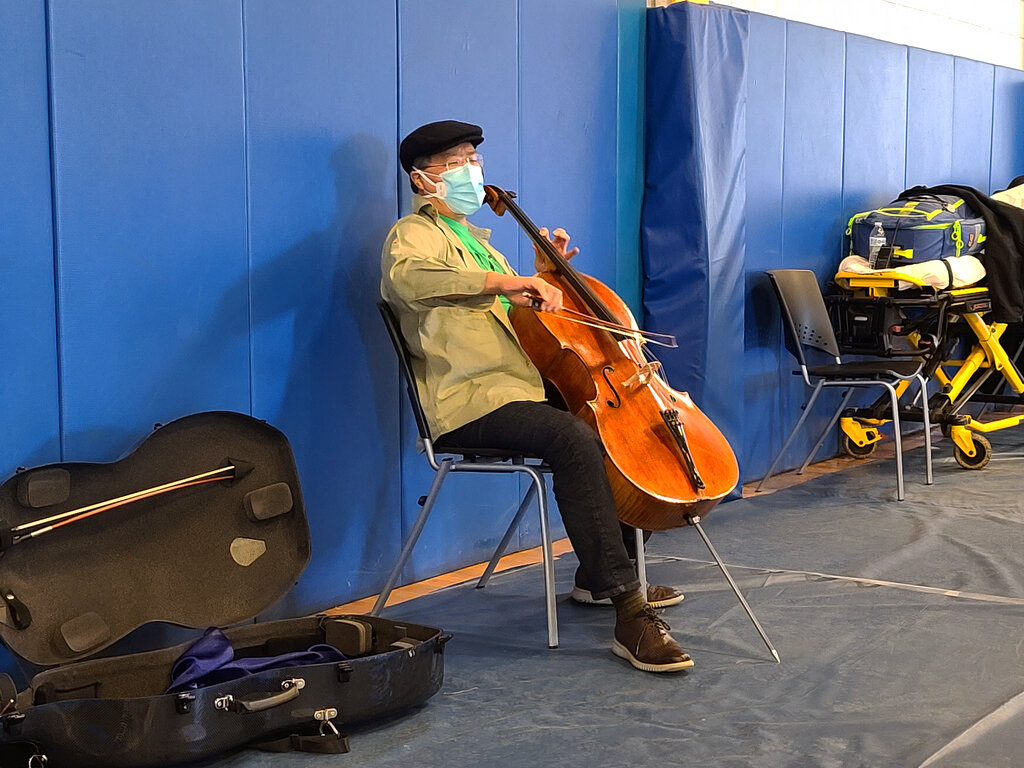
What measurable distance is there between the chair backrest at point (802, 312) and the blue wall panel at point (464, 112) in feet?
4.48

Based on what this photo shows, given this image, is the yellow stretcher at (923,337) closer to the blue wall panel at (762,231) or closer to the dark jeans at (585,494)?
the blue wall panel at (762,231)

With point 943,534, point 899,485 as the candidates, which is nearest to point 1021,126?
point 899,485

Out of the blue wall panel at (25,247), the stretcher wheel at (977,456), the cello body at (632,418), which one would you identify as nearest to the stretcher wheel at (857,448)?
the stretcher wheel at (977,456)

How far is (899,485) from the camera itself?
4379 mm

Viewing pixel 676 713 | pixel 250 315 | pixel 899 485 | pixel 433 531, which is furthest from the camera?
pixel 899 485

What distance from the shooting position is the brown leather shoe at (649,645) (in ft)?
8.43

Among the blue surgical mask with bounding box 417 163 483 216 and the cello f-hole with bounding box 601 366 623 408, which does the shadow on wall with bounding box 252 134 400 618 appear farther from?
the cello f-hole with bounding box 601 366 623 408

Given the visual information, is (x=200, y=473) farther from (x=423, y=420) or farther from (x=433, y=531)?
(x=433, y=531)

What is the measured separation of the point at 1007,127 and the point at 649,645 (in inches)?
204

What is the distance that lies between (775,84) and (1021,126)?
2.78 m

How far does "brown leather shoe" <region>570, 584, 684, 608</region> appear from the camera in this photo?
3.05 m

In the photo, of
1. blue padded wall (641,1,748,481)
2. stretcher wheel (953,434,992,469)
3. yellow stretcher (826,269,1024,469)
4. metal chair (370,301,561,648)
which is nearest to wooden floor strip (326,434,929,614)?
metal chair (370,301,561,648)

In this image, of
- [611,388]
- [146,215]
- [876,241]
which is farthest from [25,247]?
[876,241]

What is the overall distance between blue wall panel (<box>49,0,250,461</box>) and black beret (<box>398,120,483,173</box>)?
0.43 meters
